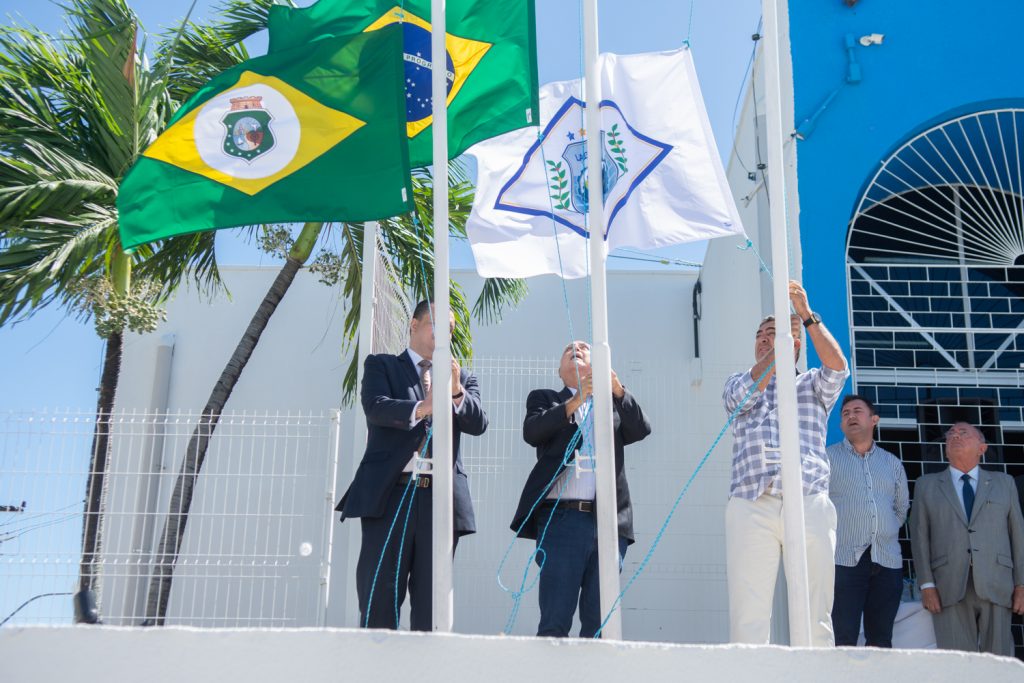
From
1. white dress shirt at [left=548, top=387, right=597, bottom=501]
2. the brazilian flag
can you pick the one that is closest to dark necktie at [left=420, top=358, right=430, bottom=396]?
white dress shirt at [left=548, top=387, right=597, bottom=501]

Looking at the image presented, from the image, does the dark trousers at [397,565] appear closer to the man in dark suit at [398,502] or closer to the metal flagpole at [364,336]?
the man in dark suit at [398,502]

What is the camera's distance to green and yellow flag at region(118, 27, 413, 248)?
5.25 meters

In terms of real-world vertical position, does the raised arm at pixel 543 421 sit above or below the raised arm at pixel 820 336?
below

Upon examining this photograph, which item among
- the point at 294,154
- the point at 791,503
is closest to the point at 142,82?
the point at 294,154

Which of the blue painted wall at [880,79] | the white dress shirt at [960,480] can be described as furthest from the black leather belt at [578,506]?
the blue painted wall at [880,79]

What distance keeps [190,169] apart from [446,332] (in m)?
1.77

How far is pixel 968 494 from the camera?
23.0ft

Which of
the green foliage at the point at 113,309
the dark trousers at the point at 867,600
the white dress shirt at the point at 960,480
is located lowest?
the dark trousers at the point at 867,600

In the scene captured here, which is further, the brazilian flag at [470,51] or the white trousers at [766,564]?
the brazilian flag at [470,51]

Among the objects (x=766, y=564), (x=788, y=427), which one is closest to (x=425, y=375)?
(x=766, y=564)

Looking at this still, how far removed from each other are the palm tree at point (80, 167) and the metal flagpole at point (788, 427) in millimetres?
5528

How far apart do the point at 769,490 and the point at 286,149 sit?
9.71ft

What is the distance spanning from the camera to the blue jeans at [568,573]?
5.34m

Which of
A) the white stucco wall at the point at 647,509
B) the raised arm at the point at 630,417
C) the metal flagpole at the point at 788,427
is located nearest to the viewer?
the metal flagpole at the point at 788,427
